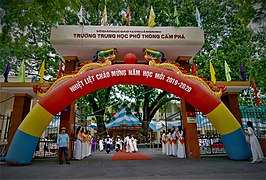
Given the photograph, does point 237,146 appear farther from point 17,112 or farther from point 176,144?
point 17,112

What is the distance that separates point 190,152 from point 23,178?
603 cm

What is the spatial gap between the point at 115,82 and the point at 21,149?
12.1 feet

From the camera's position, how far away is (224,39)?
13.5 m

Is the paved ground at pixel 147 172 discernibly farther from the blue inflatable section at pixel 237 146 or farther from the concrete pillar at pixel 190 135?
the concrete pillar at pixel 190 135

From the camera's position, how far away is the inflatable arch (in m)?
6.92

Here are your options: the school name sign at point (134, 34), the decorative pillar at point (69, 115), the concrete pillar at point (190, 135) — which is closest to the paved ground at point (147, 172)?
the concrete pillar at point (190, 135)

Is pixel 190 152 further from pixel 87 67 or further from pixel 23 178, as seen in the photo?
pixel 23 178

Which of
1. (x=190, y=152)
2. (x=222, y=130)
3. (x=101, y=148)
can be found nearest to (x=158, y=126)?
(x=101, y=148)

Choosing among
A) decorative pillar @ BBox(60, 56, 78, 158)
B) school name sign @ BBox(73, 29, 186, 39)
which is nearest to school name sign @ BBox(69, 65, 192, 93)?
school name sign @ BBox(73, 29, 186, 39)

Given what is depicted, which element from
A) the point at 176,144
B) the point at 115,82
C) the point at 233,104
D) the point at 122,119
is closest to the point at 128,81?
the point at 115,82

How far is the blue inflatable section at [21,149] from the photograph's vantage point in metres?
6.72

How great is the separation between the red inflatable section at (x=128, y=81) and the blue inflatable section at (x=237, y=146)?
112 cm

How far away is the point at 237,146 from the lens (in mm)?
7090

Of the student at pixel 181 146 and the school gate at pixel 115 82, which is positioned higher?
the school gate at pixel 115 82
